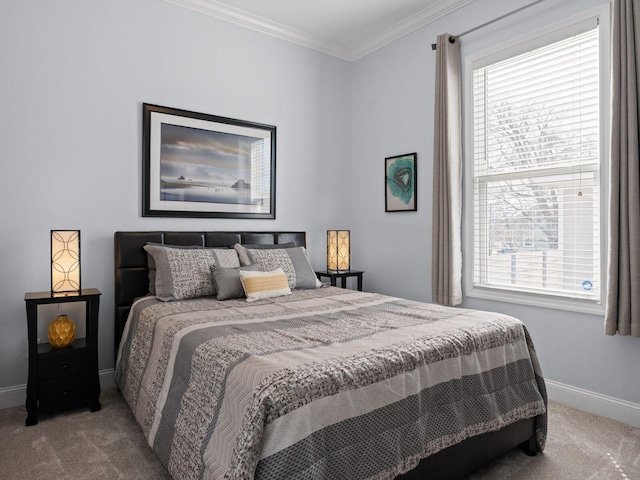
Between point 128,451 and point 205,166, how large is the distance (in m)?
2.20

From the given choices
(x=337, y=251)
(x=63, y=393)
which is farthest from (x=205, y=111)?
(x=63, y=393)

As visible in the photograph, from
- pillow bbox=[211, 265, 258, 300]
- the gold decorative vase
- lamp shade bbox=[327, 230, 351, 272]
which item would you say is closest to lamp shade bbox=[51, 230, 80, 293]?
the gold decorative vase

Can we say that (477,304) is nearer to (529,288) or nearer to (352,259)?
→ (529,288)

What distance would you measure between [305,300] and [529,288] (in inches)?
64.3

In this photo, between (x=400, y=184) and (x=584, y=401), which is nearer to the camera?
(x=584, y=401)

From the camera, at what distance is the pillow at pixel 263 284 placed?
291 cm

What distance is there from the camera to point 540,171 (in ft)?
9.89

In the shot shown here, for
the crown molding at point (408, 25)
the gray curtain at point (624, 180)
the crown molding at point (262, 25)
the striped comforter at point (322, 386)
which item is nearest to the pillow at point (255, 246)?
the striped comforter at point (322, 386)

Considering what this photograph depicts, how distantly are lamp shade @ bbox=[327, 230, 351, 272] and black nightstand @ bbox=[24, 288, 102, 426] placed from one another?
6.78 ft

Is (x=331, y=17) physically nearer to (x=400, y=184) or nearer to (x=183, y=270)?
(x=400, y=184)

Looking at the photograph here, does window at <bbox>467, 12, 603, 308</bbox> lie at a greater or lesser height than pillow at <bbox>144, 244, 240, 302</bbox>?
greater

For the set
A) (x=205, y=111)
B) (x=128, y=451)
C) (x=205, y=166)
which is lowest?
(x=128, y=451)

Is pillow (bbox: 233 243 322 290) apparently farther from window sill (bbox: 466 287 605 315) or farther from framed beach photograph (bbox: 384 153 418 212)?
window sill (bbox: 466 287 605 315)

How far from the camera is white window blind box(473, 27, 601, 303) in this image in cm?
277
